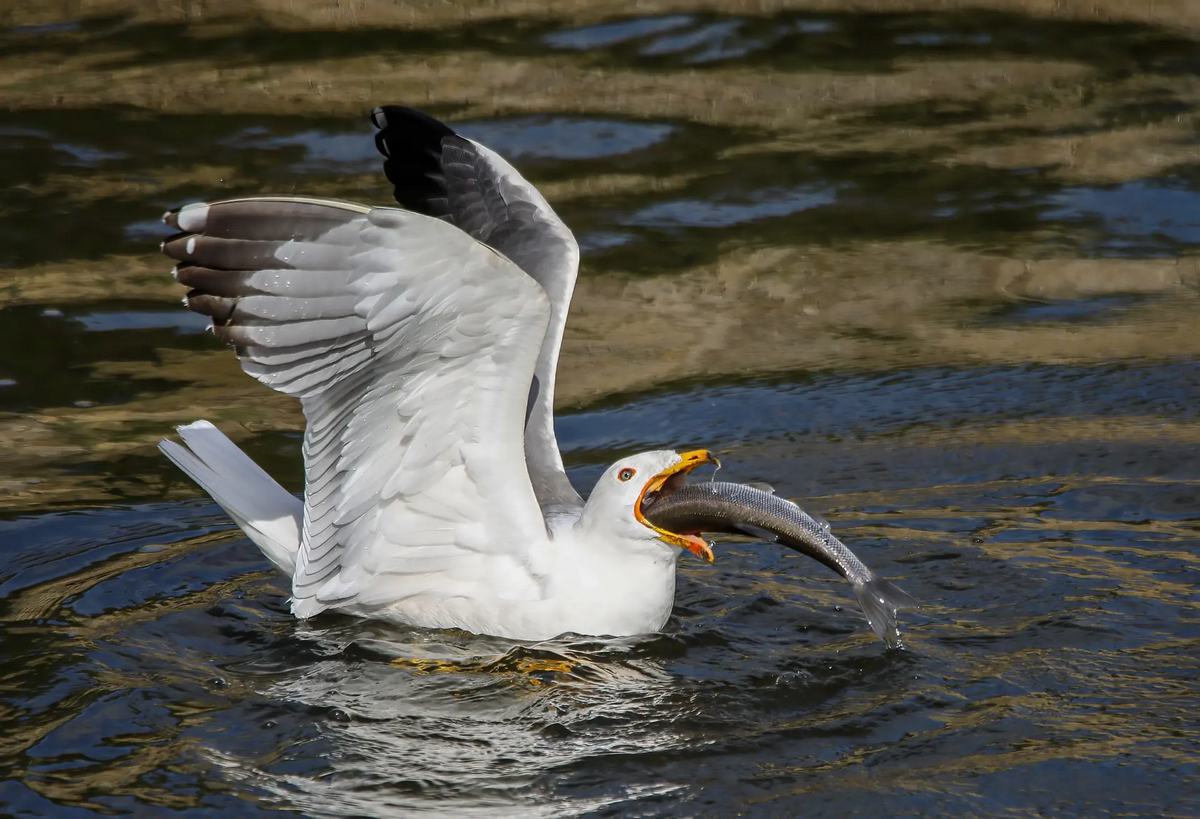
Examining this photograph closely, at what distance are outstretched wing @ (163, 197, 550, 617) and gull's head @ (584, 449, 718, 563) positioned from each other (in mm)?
263

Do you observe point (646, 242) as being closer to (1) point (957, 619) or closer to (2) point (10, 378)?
(2) point (10, 378)

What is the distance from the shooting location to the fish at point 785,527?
16.5 feet

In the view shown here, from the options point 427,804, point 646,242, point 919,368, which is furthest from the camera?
point 646,242

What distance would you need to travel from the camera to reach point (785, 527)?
5176 millimetres

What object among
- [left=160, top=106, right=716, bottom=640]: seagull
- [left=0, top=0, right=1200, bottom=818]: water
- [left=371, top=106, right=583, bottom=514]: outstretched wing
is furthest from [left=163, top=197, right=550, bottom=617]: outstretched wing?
[left=371, top=106, right=583, bottom=514]: outstretched wing

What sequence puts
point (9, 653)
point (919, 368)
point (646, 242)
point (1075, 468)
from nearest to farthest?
point (9, 653), point (1075, 468), point (919, 368), point (646, 242)

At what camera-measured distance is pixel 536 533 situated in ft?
18.7

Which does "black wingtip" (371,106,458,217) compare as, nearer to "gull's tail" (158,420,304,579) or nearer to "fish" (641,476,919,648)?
"gull's tail" (158,420,304,579)

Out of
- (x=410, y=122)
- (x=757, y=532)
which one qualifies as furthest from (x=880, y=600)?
(x=410, y=122)

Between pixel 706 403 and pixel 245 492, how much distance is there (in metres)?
2.69

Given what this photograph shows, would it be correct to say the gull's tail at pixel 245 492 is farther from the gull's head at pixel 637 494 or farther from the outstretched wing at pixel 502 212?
the gull's head at pixel 637 494

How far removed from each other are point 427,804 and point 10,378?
4407mm

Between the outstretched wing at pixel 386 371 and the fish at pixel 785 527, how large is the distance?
572mm

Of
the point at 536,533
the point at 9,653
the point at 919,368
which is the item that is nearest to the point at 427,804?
the point at 536,533
